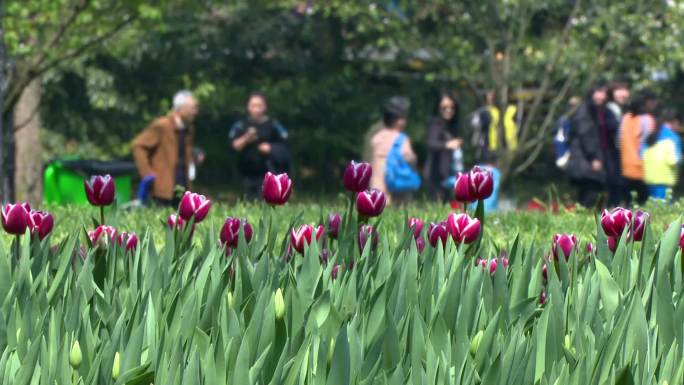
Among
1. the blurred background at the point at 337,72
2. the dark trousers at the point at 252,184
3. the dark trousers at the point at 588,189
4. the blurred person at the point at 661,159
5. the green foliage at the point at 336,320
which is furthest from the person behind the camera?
the blurred background at the point at 337,72

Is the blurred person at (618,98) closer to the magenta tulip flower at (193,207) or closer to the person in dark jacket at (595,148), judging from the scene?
the person in dark jacket at (595,148)

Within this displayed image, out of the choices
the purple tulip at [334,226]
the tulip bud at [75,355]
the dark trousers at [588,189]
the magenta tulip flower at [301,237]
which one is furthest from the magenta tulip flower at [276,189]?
the dark trousers at [588,189]

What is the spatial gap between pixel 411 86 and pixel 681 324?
26992 mm

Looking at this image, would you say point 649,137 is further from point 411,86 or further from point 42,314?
point 411,86

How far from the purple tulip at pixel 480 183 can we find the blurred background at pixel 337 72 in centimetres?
1561

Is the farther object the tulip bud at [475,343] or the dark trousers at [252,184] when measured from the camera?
the dark trousers at [252,184]

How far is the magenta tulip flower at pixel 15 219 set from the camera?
4.64m

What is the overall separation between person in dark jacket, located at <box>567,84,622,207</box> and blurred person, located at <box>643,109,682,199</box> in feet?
1.04

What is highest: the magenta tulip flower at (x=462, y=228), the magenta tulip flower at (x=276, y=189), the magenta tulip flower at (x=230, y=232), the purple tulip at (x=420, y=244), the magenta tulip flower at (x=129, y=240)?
the magenta tulip flower at (x=276, y=189)

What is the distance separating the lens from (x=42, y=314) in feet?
12.5

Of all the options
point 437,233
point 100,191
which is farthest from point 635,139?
point 437,233

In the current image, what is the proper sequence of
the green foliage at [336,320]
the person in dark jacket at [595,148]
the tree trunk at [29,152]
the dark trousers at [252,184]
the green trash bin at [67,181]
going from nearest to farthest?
the green foliage at [336,320] < the dark trousers at [252,184] < the person in dark jacket at [595,148] < the green trash bin at [67,181] < the tree trunk at [29,152]

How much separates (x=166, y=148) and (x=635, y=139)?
4705 millimetres

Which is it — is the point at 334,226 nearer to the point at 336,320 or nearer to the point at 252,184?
the point at 336,320
